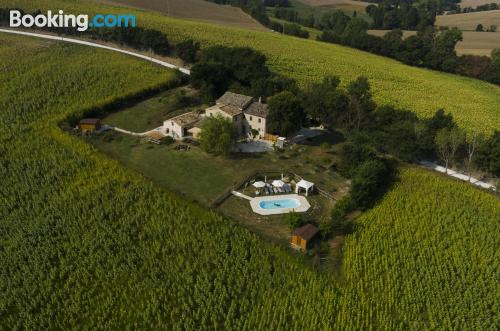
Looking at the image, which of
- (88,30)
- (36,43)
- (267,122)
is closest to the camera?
(267,122)

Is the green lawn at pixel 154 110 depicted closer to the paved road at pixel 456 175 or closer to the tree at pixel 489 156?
the paved road at pixel 456 175

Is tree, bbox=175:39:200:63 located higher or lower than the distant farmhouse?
higher

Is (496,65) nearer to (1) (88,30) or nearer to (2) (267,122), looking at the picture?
(2) (267,122)

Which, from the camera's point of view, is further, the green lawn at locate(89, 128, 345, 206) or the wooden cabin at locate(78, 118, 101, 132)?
the wooden cabin at locate(78, 118, 101, 132)

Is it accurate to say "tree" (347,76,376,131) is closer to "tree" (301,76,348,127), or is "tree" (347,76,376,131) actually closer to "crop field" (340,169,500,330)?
"tree" (301,76,348,127)

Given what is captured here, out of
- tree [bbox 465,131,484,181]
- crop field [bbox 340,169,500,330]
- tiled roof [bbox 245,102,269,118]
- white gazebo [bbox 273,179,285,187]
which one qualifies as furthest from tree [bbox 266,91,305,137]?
tree [bbox 465,131,484,181]

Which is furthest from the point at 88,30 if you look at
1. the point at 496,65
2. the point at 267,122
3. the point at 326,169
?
the point at 496,65

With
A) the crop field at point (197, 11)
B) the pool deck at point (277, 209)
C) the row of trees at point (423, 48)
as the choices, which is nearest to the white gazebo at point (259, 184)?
the pool deck at point (277, 209)
